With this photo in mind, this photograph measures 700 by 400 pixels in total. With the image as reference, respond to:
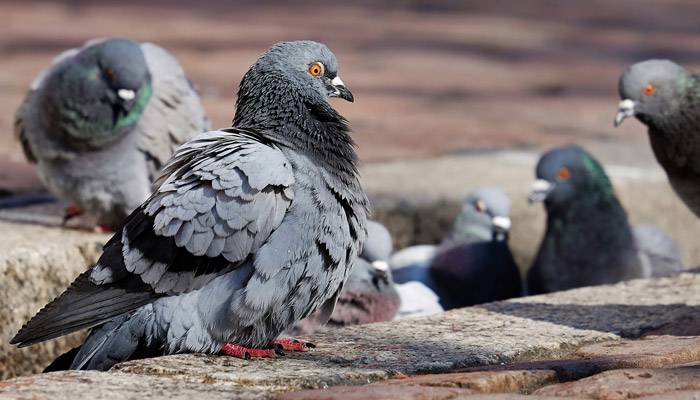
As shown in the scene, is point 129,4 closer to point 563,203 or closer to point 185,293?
point 563,203

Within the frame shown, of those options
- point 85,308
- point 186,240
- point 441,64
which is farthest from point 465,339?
point 441,64

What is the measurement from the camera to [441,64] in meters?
12.4

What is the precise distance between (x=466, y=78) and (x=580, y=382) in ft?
29.5

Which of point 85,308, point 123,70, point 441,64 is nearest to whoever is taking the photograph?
point 85,308

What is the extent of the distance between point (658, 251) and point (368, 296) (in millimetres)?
2021

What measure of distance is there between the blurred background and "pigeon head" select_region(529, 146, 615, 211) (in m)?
0.62

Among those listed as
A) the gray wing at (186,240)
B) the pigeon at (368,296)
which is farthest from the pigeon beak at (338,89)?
the pigeon at (368,296)

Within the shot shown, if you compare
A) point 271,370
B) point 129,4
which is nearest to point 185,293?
point 271,370

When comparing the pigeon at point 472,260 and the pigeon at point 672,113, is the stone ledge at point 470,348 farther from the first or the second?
the pigeon at point 472,260

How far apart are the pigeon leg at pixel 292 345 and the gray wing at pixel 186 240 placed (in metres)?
0.31

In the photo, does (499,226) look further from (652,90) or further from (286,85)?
(286,85)

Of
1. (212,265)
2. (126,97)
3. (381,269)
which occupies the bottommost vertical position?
(381,269)

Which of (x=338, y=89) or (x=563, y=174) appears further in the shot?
(x=563, y=174)

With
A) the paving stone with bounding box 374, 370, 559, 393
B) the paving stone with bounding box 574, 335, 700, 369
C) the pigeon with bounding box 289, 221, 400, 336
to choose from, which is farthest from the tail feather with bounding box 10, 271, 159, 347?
the pigeon with bounding box 289, 221, 400, 336
